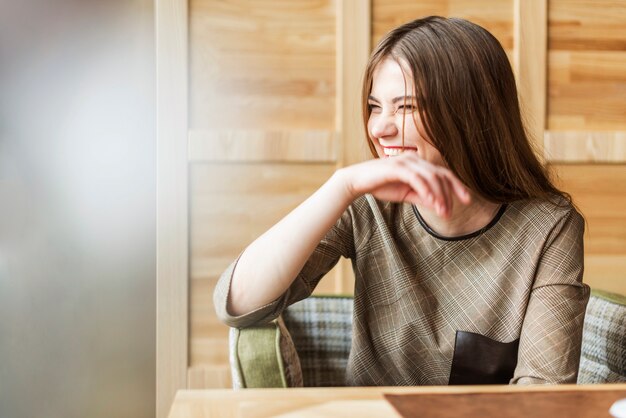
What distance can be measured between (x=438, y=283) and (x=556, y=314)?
0.22 meters

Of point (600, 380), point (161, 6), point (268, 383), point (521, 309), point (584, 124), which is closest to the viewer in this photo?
point (268, 383)

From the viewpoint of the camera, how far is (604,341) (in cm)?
150

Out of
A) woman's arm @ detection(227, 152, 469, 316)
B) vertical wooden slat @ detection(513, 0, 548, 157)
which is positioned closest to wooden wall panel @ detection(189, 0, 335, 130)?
vertical wooden slat @ detection(513, 0, 548, 157)

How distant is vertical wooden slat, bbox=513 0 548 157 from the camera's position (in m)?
2.25

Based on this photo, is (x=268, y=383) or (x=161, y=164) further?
(x=161, y=164)

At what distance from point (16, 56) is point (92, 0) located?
0.28 metres

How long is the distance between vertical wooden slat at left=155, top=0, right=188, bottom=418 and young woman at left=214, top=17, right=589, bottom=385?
0.89m

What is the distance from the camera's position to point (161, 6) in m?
2.15

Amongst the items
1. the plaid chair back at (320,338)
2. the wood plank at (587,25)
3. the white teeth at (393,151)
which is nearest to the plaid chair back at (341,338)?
the plaid chair back at (320,338)

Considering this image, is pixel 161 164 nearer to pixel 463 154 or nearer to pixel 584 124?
pixel 463 154

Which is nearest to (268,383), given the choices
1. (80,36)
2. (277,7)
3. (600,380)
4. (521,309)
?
(521,309)

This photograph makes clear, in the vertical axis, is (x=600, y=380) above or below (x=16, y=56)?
below

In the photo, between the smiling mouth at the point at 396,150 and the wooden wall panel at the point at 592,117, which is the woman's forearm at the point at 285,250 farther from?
the wooden wall panel at the point at 592,117

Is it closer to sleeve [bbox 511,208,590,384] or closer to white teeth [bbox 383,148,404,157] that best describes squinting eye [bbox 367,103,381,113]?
white teeth [bbox 383,148,404,157]
